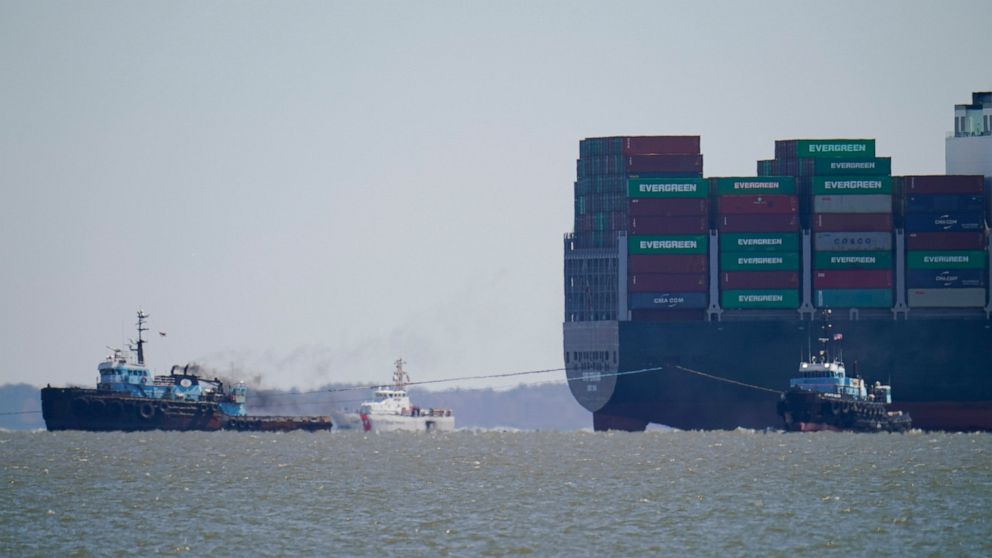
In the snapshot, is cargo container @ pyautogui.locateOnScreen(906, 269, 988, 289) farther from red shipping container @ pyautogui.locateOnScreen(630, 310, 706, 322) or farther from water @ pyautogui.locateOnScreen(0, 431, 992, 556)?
water @ pyautogui.locateOnScreen(0, 431, 992, 556)

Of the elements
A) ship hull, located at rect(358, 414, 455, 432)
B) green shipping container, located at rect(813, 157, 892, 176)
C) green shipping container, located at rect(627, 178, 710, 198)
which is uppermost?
green shipping container, located at rect(813, 157, 892, 176)

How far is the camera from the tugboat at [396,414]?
515 feet

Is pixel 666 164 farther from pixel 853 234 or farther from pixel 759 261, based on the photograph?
pixel 853 234

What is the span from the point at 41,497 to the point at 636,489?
74.0 ft

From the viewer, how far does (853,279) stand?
418 ft

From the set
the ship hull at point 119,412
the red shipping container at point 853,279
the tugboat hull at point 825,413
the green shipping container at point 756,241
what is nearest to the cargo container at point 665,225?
the green shipping container at point 756,241

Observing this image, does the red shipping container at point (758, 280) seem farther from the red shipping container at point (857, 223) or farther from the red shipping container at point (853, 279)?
the red shipping container at point (857, 223)

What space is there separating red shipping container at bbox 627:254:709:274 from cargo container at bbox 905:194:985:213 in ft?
52.5

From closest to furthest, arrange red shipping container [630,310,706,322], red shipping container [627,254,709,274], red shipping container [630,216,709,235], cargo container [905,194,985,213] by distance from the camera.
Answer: red shipping container [627,254,709,274] → red shipping container [630,216,709,235] → cargo container [905,194,985,213] → red shipping container [630,310,706,322]

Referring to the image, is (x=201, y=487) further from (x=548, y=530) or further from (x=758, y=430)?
(x=758, y=430)

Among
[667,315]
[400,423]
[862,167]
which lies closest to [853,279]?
[862,167]

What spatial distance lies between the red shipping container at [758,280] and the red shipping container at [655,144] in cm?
1060

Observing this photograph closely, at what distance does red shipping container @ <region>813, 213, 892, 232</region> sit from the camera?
127 m

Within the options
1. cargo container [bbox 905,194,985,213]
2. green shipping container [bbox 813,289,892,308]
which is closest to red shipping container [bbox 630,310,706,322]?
green shipping container [bbox 813,289,892,308]
